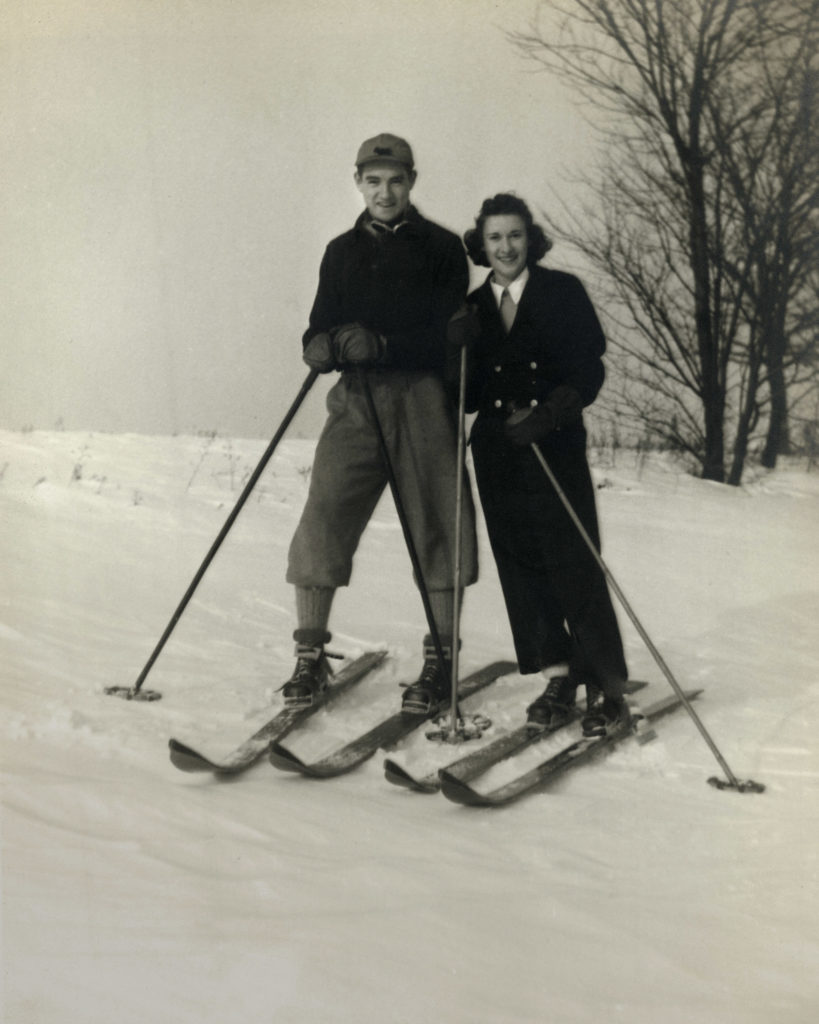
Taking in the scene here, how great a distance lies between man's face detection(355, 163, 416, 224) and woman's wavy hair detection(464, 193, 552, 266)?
0.24 m

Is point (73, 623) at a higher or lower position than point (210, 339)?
lower

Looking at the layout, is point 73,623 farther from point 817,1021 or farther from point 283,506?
point 817,1021

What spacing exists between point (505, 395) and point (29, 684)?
5.78 feet

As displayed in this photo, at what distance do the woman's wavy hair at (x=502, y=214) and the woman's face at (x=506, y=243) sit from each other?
1 cm

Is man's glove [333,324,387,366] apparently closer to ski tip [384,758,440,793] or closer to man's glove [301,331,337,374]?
man's glove [301,331,337,374]

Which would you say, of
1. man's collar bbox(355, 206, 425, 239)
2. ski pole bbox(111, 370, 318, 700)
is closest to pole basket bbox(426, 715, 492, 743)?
ski pole bbox(111, 370, 318, 700)

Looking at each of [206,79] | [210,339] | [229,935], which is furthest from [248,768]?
[206,79]

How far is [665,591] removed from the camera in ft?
17.9

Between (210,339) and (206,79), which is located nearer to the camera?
(206,79)

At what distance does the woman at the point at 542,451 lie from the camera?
3.67 metres

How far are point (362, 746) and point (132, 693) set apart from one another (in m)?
0.78

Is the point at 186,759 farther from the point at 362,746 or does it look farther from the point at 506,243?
the point at 506,243

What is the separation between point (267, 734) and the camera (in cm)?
351

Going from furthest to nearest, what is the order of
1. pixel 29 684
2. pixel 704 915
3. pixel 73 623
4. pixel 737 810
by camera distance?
pixel 73 623
pixel 29 684
pixel 737 810
pixel 704 915
